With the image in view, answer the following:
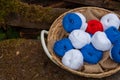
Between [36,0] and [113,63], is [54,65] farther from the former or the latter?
[36,0]

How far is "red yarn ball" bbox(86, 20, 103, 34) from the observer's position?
7.20 ft

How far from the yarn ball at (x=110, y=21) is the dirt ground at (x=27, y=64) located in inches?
13.9

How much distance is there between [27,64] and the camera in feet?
7.82

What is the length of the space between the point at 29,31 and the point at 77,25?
743mm

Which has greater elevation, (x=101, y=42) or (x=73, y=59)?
(x=101, y=42)

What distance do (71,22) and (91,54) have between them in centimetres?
25

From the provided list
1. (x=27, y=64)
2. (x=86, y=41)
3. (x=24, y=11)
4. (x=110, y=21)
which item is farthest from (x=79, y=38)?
(x=24, y=11)

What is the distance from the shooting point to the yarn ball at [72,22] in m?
2.17

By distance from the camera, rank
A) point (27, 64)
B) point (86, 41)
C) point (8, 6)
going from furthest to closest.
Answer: point (8, 6), point (27, 64), point (86, 41)

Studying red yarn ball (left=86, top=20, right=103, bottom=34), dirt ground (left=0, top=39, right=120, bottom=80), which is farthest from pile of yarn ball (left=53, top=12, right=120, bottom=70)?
dirt ground (left=0, top=39, right=120, bottom=80)

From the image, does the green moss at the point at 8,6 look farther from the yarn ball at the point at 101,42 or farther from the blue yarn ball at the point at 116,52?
the blue yarn ball at the point at 116,52

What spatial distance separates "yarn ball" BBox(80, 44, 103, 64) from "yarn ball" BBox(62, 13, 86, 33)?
15 cm

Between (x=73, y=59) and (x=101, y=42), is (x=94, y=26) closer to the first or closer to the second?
(x=101, y=42)

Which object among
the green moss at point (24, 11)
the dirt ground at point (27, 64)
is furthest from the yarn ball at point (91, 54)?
the green moss at point (24, 11)
